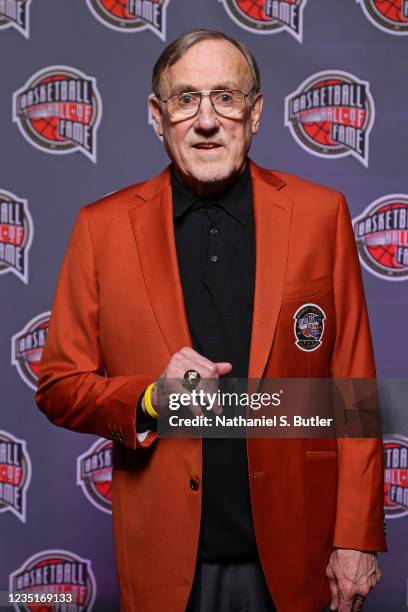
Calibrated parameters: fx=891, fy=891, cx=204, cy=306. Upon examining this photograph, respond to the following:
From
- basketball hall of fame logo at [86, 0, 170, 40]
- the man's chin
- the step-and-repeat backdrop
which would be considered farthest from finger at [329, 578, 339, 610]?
basketball hall of fame logo at [86, 0, 170, 40]

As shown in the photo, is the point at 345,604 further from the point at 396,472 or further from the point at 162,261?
the point at 396,472

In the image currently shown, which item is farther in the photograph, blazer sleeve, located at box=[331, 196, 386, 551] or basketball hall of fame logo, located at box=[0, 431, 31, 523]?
basketball hall of fame logo, located at box=[0, 431, 31, 523]

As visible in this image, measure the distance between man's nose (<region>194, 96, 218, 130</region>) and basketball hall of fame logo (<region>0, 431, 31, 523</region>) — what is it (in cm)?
153

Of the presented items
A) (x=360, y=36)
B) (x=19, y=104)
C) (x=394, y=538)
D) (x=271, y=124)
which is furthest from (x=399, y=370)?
(x=19, y=104)

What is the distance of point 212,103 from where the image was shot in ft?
5.65

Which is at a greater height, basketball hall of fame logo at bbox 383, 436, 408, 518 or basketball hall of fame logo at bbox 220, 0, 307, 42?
basketball hall of fame logo at bbox 220, 0, 307, 42

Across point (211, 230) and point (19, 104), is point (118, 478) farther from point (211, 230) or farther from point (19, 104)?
point (19, 104)

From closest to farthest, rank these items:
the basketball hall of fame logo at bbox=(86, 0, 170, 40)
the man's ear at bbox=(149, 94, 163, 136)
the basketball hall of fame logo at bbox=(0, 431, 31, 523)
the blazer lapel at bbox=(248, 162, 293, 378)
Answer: the blazer lapel at bbox=(248, 162, 293, 378) < the man's ear at bbox=(149, 94, 163, 136) < the basketball hall of fame logo at bbox=(86, 0, 170, 40) < the basketball hall of fame logo at bbox=(0, 431, 31, 523)

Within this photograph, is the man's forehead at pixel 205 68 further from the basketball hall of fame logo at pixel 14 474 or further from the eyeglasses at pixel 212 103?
the basketball hall of fame logo at pixel 14 474

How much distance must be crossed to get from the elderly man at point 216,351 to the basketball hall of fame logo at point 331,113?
1014 mm

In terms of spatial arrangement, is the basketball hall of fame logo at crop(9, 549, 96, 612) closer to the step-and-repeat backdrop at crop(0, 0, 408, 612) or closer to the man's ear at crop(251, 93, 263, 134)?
the step-and-repeat backdrop at crop(0, 0, 408, 612)

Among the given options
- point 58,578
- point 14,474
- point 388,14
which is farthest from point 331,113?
point 58,578

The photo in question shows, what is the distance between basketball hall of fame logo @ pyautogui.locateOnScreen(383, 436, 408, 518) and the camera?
114 inches

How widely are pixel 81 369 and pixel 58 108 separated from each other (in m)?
1.33
